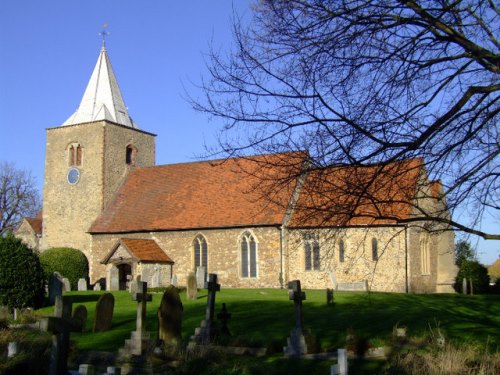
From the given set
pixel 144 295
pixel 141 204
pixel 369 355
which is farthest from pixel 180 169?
pixel 369 355

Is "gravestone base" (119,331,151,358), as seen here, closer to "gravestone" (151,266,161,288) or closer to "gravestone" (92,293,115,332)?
"gravestone" (92,293,115,332)

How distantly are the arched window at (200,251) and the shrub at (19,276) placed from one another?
440 inches

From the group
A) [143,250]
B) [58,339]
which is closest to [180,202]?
[143,250]

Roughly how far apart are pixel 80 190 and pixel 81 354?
2699 centimetres

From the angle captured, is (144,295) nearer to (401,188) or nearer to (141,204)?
(401,188)

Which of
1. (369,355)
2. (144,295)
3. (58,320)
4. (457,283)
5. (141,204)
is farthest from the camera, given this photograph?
(141,204)

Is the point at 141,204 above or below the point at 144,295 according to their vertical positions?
above

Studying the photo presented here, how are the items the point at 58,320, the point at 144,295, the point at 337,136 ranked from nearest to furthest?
the point at 337,136, the point at 58,320, the point at 144,295

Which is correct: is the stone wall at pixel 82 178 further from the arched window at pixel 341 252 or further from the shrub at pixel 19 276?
the arched window at pixel 341 252

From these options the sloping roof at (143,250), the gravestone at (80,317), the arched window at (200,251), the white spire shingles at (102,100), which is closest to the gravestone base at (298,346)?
the gravestone at (80,317)

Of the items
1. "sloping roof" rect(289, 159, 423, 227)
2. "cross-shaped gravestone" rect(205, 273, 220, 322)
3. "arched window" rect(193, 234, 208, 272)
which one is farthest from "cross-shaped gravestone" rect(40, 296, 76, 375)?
"arched window" rect(193, 234, 208, 272)

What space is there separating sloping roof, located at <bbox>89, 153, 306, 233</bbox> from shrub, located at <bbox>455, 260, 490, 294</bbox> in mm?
9536

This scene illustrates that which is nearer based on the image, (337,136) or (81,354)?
(337,136)

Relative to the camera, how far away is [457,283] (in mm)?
31750
